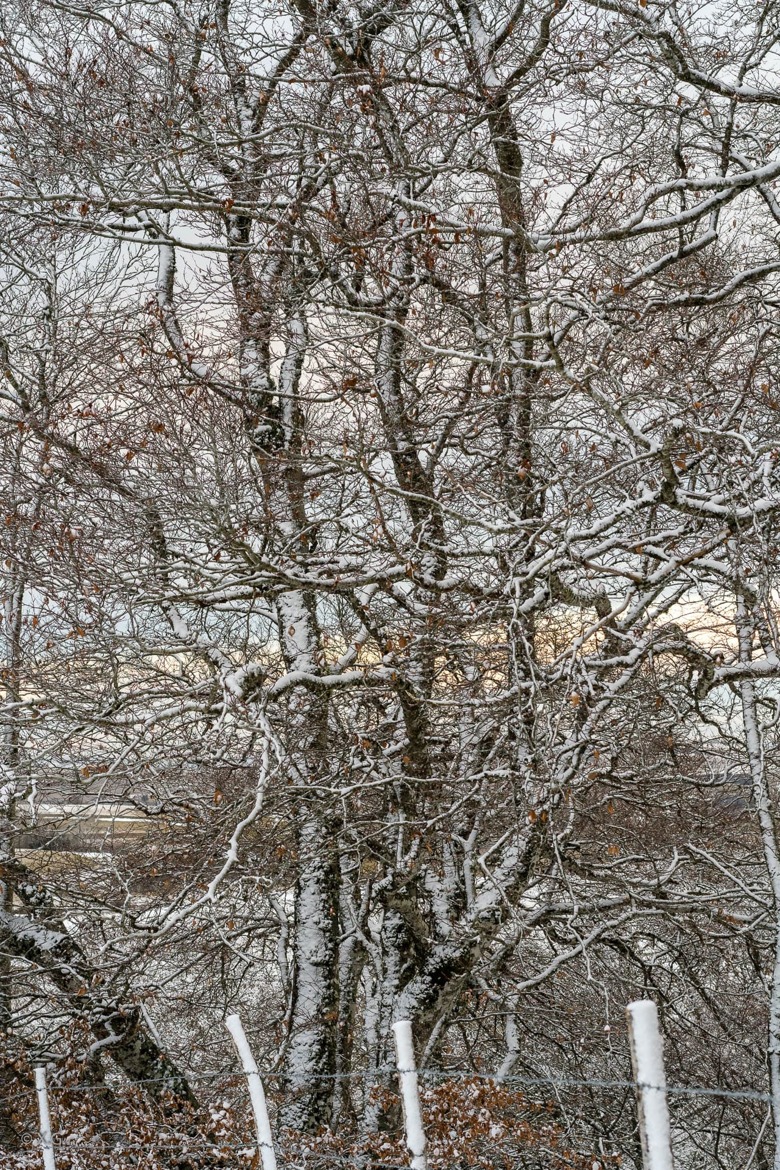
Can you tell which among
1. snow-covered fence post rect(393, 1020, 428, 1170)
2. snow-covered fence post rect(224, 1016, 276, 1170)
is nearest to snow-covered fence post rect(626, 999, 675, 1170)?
snow-covered fence post rect(393, 1020, 428, 1170)

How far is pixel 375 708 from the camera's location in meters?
10.4

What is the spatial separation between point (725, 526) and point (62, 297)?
23.6 ft

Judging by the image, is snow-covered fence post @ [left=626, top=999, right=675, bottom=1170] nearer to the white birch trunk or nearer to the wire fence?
the white birch trunk

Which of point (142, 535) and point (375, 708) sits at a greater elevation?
point (142, 535)

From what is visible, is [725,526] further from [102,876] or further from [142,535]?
[102,876]

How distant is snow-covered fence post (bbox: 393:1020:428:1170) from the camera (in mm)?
3842

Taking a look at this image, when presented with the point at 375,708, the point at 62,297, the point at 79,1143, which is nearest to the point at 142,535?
the point at 375,708

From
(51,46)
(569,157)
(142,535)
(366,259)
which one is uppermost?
(51,46)

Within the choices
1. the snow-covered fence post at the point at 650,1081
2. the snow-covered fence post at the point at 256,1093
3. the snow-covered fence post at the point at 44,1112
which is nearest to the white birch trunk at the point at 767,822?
the snow-covered fence post at the point at 256,1093

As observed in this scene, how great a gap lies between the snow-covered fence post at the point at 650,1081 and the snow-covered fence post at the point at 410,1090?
1.22 metres

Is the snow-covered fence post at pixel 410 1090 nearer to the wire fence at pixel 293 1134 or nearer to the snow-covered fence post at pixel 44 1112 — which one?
the snow-covered fence post at pixel 44 1112

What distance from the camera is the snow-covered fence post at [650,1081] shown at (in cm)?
257

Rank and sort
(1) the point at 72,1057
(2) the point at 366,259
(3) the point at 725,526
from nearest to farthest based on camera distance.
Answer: (3) the point at 725,526
(2) the point at 366,259
(1) the point at 72,1057

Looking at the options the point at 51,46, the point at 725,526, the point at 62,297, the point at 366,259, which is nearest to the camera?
the point at 725,526
